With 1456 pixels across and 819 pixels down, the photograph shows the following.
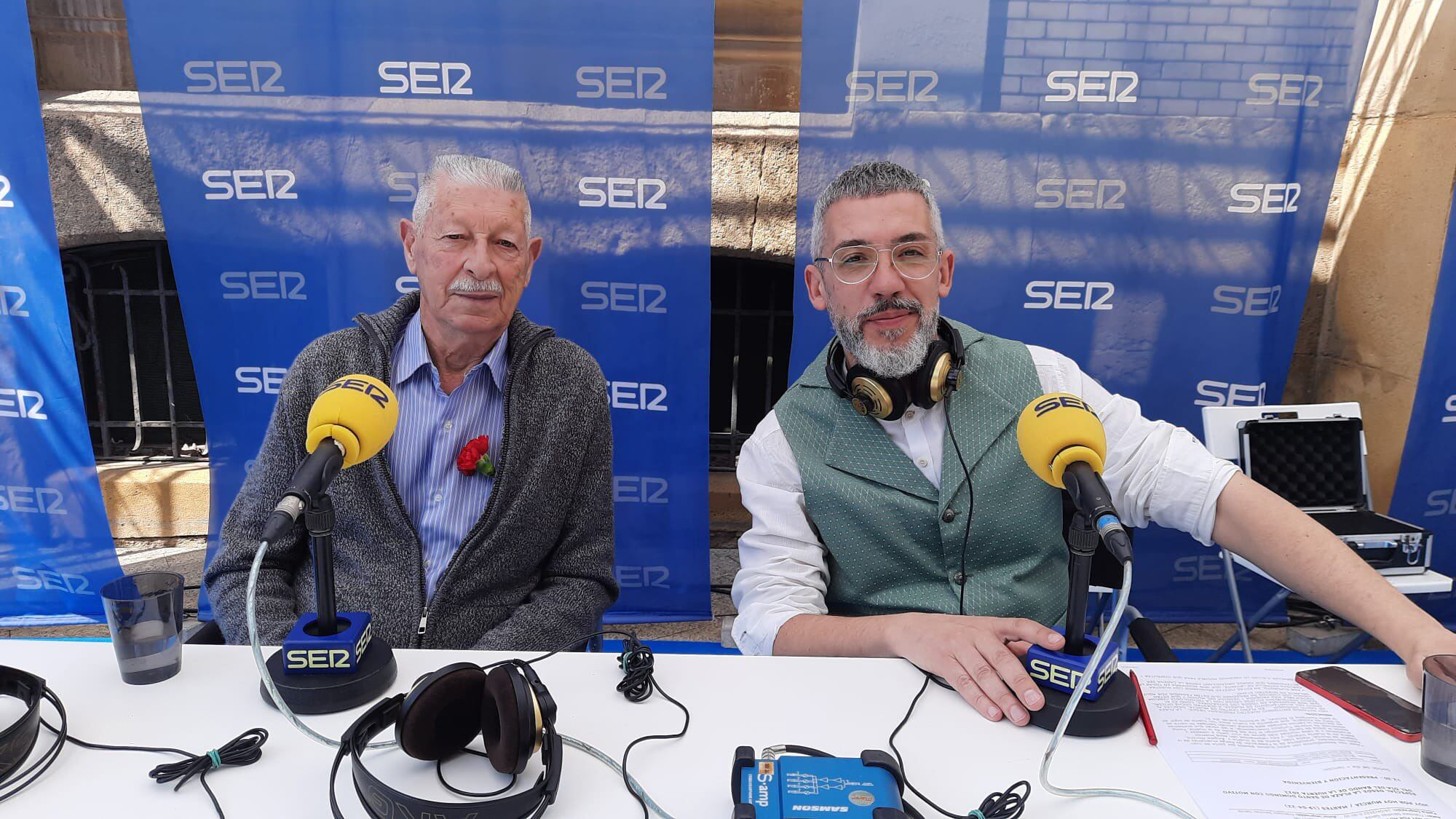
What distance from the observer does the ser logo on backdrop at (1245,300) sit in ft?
11.4

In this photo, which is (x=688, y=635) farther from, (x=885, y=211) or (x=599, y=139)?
(x=885, y=211)

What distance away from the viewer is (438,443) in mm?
2117

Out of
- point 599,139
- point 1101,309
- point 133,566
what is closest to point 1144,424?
point 1101,309

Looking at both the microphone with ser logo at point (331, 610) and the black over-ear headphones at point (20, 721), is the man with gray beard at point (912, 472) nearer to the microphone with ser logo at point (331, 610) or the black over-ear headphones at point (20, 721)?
the microphone with ser logo at point (331, 610)

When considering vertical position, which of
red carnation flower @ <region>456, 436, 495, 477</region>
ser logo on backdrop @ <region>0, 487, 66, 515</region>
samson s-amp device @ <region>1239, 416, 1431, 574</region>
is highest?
red carnation flower @ <region>456, 436, 495, 477</region>

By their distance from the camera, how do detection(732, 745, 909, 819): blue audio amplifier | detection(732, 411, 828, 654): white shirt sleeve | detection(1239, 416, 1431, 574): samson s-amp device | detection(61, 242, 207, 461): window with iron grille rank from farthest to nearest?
detection(61, 242, 207, 461): window with iron grille → detection(1239, 416, 1431, 574): samson s-amp device → detection(732, 411, 828, 654): white shirt sleeve → detection(732, 745, 909, 819): blue audio amplifier

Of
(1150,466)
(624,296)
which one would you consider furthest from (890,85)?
(1150,466)

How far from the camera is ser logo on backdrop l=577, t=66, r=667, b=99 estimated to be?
10.9 ft

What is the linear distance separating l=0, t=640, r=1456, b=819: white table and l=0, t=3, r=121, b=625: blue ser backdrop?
255 centimetres

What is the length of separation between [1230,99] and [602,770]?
11.4 feet

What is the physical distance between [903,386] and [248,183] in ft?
9.30

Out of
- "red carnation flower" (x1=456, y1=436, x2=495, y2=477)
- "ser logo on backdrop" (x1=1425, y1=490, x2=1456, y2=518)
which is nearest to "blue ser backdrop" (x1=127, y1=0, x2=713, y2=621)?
"red carnation flower" (x1=456, y1=436, x2=495, y2=477)

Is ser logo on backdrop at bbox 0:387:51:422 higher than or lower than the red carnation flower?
lower

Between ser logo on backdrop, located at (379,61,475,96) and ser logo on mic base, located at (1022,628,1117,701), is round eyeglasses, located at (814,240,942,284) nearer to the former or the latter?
ser logo on mic base, located at (1022,628,1117,701)
